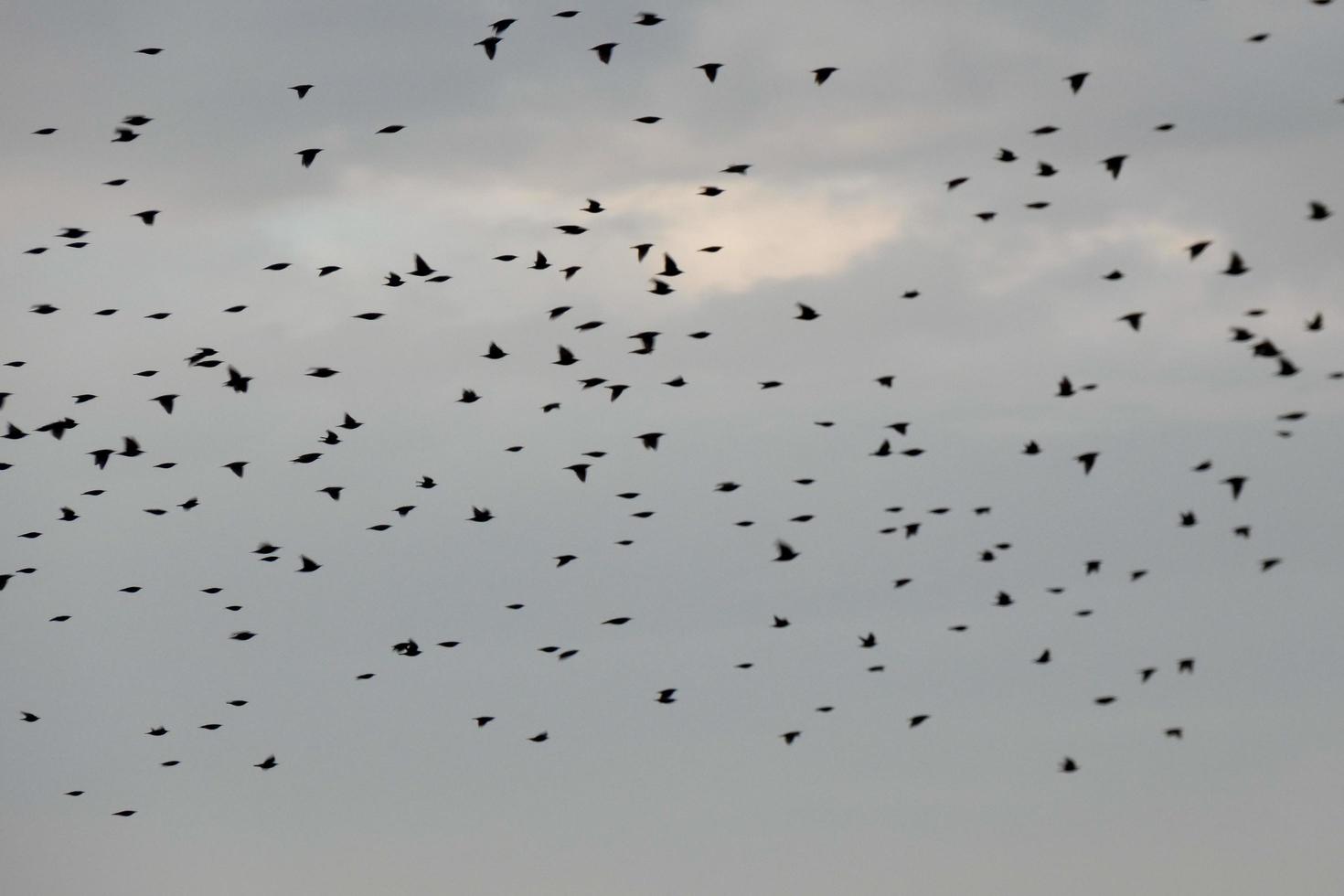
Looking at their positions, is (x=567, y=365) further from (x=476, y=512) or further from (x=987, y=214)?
(x=987, y=214)

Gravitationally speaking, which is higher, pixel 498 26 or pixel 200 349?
pixel 498 26

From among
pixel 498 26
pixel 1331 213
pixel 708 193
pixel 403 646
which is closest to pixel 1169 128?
pixel 1331 213

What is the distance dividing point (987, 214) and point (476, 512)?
19544 mm

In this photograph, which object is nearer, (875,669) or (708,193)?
(708,193)

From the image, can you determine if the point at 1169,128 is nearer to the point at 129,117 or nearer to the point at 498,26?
the point at 498,26

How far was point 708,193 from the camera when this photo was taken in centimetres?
9788

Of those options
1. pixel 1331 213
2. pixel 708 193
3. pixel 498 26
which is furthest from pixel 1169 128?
pixel 498 26

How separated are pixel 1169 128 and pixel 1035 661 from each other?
20541 millimetres

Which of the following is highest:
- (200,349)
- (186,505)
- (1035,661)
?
(200,349)

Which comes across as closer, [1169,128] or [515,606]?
[1169,128]

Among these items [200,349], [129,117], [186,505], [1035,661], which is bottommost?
[1035,661]

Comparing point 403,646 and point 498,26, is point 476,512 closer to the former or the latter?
point 403,646

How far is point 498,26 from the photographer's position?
318 ft

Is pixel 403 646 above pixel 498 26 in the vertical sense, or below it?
below
